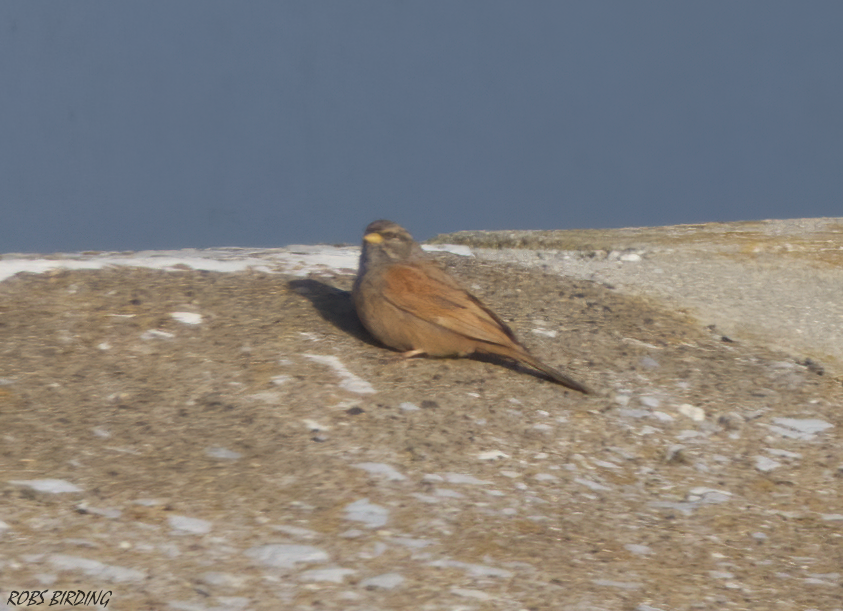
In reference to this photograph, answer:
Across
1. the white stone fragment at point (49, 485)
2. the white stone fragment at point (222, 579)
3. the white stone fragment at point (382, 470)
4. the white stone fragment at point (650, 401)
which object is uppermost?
the white stone fragment at point (650, 401)

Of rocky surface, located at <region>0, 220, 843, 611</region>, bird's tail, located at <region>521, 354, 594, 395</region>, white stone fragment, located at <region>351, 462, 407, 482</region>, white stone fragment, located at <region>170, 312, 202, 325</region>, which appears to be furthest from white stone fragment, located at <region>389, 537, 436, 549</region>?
white stone fragment, located at <region>170, 312, 202, 325</region>

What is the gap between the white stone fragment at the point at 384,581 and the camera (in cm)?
338

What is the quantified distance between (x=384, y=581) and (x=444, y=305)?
2343 mm

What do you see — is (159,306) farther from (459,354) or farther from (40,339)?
(459,354)

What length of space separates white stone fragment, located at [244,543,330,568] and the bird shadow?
2371mm

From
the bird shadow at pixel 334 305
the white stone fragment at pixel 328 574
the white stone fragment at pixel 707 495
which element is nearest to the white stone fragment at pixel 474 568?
the white stone fragment at pixel 328 574

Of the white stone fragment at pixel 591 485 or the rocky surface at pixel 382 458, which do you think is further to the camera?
the white stone fragment at pixel 591 485

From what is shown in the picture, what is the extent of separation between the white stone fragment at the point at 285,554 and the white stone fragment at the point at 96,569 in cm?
44

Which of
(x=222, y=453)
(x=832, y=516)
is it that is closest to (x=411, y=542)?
(x=222, y=453)

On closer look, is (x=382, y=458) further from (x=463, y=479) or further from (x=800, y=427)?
(x=800, y=427)

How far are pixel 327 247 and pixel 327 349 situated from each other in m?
3.03

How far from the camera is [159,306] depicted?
6.10 metres

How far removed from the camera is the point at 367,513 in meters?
3.94

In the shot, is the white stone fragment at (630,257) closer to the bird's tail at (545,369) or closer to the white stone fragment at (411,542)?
the bird's tail at (545,369)
